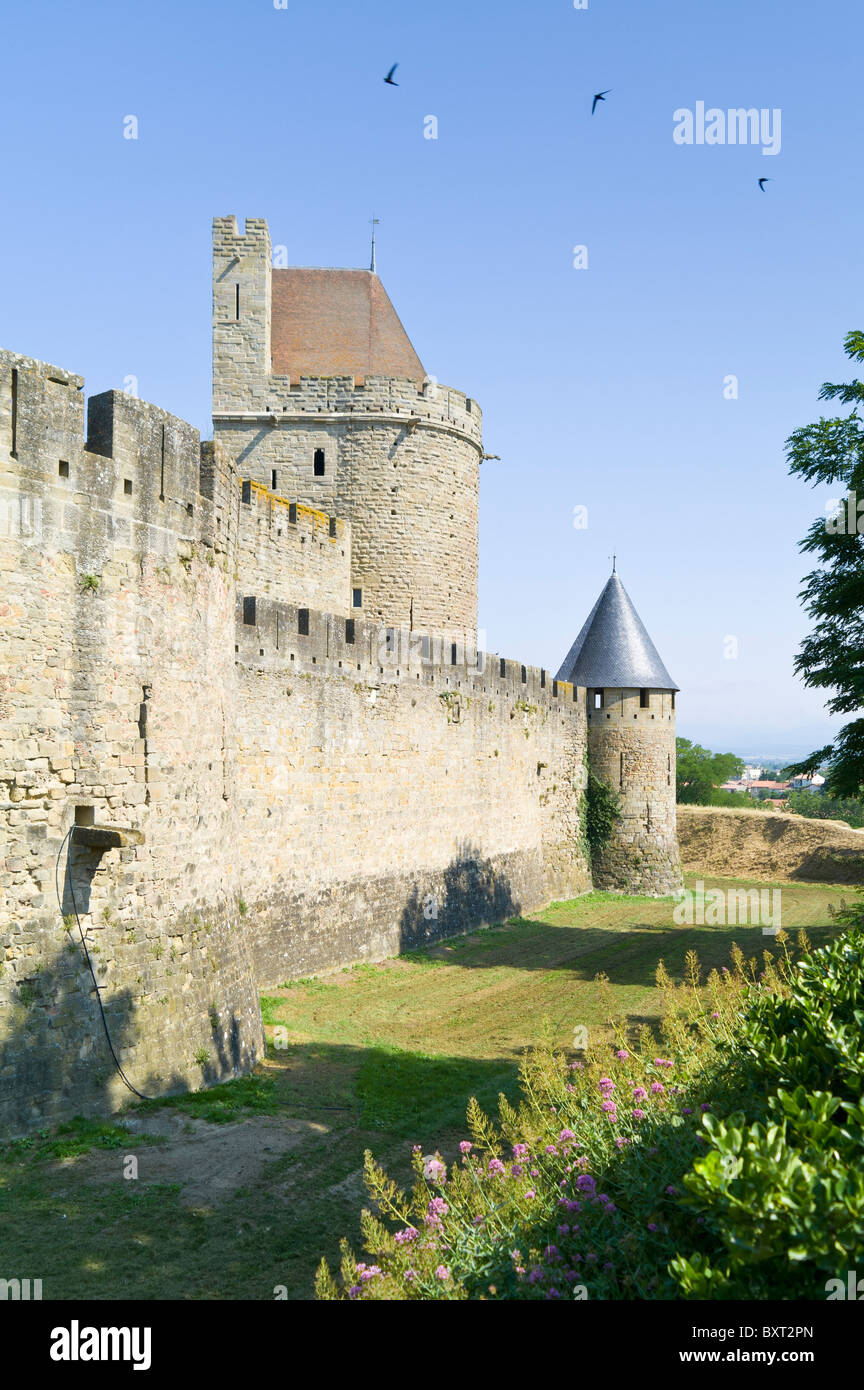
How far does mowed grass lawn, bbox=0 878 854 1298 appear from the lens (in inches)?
234

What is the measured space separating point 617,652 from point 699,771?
36.0m

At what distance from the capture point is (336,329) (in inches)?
930

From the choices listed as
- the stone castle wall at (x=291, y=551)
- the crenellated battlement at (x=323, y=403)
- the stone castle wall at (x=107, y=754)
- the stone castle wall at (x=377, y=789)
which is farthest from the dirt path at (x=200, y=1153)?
the crenellated battlement at (x=323, y=403)

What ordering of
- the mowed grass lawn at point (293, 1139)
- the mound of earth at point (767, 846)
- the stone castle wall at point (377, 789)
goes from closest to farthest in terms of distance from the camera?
the mowed grass lawn at point (293, 1139) → the stone castle wall at point (377, 789) → the mound of earth at point (767, 846)

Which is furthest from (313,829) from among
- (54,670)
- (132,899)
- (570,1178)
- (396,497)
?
(396,497)

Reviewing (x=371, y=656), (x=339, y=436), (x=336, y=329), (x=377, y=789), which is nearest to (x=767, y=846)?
(x=339, y=436)

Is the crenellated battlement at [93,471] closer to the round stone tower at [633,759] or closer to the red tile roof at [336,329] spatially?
the red tile roof at [336,329]

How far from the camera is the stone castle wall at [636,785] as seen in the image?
25.6 metres

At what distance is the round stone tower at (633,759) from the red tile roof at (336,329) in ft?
29.4

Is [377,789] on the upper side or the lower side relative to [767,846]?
upper

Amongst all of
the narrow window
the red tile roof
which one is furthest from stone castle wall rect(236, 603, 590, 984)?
the red tile roof

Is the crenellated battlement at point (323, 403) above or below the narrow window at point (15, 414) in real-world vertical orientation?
above

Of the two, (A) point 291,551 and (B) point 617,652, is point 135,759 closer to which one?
(A) point 291,551
